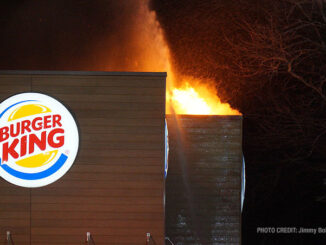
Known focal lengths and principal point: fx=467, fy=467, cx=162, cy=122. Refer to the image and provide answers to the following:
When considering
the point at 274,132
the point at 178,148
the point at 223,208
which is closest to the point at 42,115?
the point at 178,148

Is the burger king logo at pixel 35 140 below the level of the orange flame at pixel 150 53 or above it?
below

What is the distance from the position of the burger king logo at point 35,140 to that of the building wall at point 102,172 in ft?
0.37

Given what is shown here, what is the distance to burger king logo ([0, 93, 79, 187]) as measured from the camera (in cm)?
656

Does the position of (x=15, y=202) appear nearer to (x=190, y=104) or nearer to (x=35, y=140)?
(x=35, y=140)

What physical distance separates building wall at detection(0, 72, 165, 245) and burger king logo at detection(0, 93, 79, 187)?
11 cm

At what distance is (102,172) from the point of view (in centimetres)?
669

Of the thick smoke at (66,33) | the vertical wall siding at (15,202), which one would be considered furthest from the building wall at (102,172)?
the thick smoke at (66,33)

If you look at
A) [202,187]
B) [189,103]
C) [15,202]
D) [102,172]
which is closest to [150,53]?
[189,103]

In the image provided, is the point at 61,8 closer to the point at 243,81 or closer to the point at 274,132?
the point at 243,81

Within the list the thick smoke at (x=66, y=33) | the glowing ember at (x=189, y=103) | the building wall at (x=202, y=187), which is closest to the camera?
the building wall at (x=202, y=187)

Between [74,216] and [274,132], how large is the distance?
941 centimetres

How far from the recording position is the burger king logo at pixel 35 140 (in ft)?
21.5

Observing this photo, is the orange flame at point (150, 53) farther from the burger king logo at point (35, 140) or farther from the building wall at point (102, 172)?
the burger king logo at point (35, 140)

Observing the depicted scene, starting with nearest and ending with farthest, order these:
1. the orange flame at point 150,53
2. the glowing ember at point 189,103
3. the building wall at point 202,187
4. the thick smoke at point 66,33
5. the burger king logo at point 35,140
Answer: the burger king logo at point 35,140 < the building wall at point 202,187 < the glowing ember at point 189,103 < the orange flame at point 150,53 < the thick smoke at point 66,33
